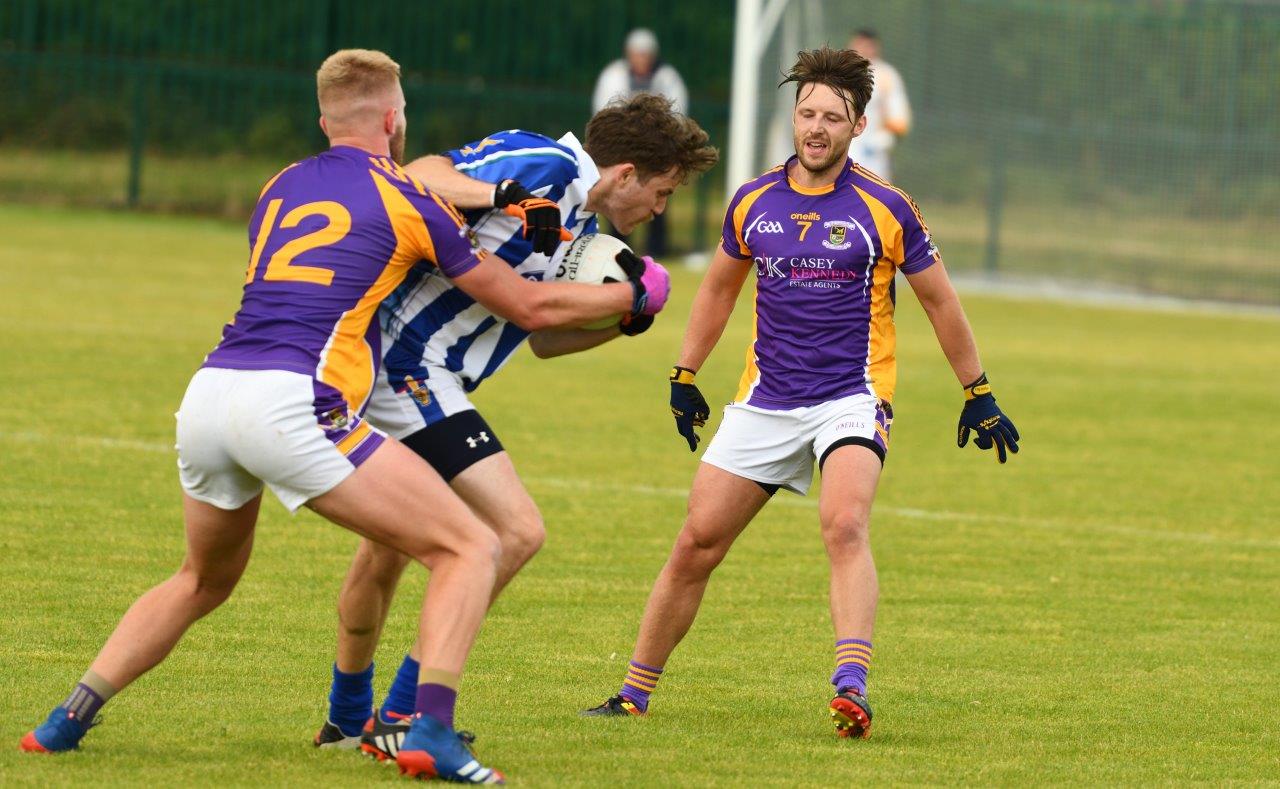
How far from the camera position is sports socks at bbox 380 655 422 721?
18.6 feet

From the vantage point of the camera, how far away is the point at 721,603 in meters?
8.41

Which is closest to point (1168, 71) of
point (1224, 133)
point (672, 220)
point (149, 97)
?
point (1224, 133)

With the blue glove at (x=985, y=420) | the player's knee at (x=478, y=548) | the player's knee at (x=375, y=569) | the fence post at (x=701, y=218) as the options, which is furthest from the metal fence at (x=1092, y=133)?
the player's knee at (x=478, y=548)

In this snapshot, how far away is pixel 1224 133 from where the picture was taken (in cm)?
2670

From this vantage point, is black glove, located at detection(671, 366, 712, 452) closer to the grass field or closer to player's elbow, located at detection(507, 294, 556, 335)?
the grass field

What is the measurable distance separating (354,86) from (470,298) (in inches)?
31.3

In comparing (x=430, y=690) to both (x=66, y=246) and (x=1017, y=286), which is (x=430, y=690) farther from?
(x=1017, y=286)

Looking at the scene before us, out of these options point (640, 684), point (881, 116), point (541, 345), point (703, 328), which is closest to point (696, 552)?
point (640, 684)

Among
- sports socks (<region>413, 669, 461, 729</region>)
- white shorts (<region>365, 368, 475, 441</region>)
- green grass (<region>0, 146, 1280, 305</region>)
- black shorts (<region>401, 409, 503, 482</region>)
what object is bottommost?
sports socks (<region>413, 669, 461, 729</region>)

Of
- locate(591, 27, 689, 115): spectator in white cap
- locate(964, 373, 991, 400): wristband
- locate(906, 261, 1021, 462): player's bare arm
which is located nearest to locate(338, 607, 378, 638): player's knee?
locate(906, 261, 1021, 462): player's bare arm

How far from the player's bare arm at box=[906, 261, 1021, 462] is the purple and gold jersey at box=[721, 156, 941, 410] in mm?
77

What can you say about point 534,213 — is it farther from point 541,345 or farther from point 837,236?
point 837,236

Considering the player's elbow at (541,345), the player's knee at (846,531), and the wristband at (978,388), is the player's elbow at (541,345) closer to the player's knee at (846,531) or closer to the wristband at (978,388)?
the player's knee at (846,531)

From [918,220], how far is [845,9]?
833 inches
